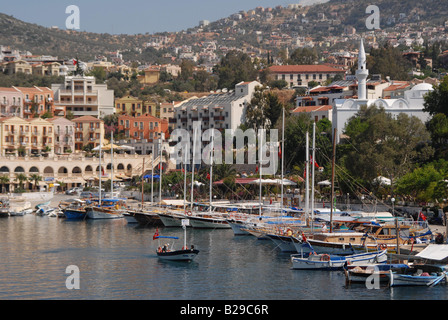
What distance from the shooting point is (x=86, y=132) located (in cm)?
11988

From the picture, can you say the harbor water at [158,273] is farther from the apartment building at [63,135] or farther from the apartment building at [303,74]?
the apartment building at [303,74]

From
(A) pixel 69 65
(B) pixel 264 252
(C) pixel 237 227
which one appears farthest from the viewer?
(A) pixel 69 65

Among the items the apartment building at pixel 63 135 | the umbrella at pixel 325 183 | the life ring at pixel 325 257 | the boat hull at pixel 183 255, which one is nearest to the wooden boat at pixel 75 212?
the umbrella at pixel 325 183

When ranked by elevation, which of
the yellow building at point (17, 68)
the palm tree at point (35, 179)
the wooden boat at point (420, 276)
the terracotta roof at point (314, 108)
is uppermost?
the yellow building at point (17, 68)

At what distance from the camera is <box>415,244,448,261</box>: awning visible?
41522mm

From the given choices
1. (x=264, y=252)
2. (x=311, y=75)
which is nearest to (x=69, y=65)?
Result: (x=311, y=75)

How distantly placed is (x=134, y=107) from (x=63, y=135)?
2484 centimetres

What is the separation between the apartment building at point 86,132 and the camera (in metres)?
120

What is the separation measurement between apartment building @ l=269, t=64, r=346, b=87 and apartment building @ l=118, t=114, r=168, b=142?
119ft

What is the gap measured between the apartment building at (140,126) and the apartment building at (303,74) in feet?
119

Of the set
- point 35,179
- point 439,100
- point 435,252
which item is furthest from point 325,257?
point 35,179
